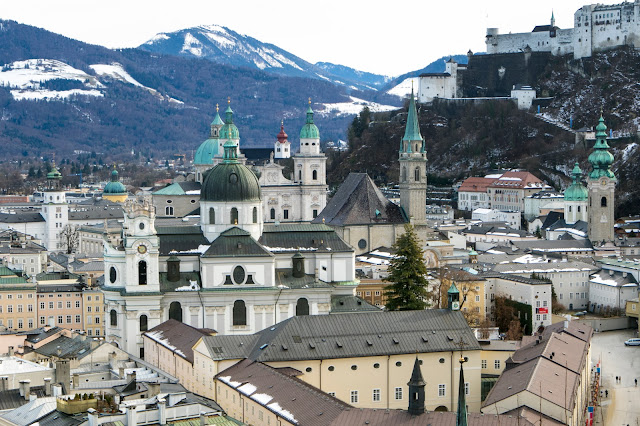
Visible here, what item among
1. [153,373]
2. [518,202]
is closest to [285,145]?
[518,202]

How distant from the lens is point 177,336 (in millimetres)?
63375

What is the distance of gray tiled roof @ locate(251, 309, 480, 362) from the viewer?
184 feet

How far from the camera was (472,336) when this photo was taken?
195 feet

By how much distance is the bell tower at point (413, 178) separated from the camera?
316 feet

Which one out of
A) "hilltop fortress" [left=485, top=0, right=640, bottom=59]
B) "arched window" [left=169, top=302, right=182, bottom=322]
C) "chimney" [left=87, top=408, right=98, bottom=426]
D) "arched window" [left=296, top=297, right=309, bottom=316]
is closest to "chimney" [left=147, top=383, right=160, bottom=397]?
"chimney" [left=87, top=408, right=98, bottom=426]

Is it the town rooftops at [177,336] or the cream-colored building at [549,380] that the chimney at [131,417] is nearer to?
the cream-colored building at [549,380]

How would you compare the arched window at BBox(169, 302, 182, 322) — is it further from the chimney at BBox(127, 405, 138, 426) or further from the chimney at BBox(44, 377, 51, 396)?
the chimney at BBox(127, 405, 138, 426)

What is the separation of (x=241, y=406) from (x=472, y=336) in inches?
524

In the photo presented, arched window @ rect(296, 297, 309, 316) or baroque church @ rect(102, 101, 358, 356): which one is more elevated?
baroque church @ rect(102, 101, 358, 356)

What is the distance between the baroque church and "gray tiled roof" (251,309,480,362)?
11817 millimetres

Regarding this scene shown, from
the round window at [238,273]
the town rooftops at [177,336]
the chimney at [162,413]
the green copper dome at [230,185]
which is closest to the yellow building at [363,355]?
the town rooftops at [177,336]

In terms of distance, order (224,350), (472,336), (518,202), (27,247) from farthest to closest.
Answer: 1. (518,202)
2. (27,247)
3. (472,336)
4. (224,350)

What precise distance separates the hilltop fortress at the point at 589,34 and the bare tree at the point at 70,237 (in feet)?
214

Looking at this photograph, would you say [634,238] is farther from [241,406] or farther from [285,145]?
[241,406]
